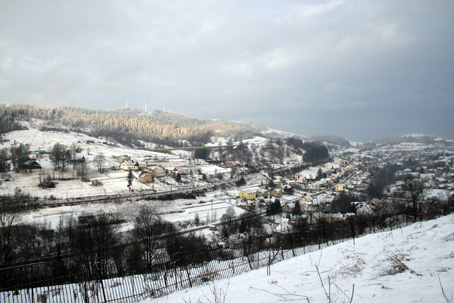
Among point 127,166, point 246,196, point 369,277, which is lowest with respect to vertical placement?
point 246,196

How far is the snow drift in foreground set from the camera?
2773mm

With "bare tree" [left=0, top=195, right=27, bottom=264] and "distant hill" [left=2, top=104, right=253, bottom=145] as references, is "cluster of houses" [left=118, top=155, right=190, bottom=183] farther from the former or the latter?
"distant hill" [left=2, top=104, right=253, bottom=145]

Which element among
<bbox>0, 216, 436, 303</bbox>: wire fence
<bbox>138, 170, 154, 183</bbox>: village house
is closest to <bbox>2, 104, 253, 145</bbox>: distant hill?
<bbox>138, 170, 154, 183</bbox>: village house

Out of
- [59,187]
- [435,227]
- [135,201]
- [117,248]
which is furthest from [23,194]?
[435,227]

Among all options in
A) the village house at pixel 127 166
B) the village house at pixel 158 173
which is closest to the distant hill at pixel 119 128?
the village house at pixel 127 166

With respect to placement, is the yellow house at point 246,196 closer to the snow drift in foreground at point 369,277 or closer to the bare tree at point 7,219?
the bare tree at point 7,219

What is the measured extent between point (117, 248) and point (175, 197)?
1657 centimetres

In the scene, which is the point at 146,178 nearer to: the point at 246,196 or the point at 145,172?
the point at 145,172

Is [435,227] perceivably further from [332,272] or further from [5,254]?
[5,254]

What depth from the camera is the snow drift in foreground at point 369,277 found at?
9.10ft

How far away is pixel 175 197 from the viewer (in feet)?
111

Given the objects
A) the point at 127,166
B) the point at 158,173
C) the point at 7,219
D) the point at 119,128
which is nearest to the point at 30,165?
the point at 127,166

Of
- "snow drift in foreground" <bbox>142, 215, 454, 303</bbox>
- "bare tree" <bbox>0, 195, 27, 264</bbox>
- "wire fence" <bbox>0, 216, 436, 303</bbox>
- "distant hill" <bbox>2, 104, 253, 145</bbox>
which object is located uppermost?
"distant hill" <bbox>2, 104, 253, 145</bbox>

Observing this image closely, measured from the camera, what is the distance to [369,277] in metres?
3.54
